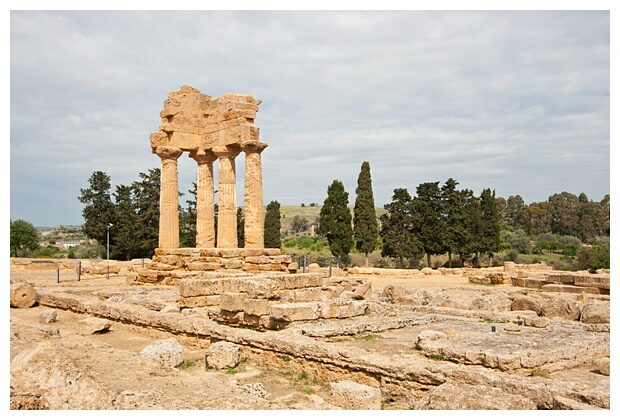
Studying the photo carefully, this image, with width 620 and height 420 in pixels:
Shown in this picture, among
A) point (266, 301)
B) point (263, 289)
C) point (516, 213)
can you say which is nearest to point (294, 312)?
point (266, 301)

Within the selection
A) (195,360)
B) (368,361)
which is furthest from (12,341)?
(368,361)

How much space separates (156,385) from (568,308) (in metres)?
9.31

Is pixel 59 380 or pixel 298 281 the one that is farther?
pixel 298 281

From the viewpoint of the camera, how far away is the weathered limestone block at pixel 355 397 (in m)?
5.88

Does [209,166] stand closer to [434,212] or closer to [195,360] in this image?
[195,360]

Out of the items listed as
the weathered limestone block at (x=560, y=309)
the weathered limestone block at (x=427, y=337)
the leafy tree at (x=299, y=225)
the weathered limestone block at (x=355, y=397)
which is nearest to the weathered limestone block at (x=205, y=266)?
the weathered limestone block at (x=560, y=309)

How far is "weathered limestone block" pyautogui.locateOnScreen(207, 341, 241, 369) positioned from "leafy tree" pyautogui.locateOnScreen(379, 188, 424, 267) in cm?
3234

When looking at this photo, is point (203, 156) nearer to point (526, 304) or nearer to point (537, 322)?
point (526, 304)

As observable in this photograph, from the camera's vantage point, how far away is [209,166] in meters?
21.4

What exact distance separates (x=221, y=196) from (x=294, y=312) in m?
11.5

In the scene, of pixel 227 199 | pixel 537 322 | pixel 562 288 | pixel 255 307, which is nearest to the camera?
pixel 255 307

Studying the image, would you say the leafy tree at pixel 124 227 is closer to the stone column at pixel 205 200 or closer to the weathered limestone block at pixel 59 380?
the stone column at pixel 205 200

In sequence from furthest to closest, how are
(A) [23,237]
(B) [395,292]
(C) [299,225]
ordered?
1. (C) [299,225]
2. (A) [23,237]
3. (B) [395,292]

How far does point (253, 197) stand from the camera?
19719 mm
